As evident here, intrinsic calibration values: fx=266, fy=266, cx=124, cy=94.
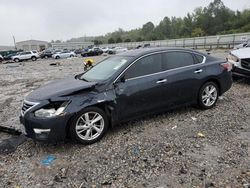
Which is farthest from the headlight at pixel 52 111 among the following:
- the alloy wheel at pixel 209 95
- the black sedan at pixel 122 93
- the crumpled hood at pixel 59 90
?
the alloy wheel at pixel 209 95

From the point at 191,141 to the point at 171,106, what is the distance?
1.15 meters

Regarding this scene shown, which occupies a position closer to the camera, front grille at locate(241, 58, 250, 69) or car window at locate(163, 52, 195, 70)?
car window at locate(163, 52, 195, 70)

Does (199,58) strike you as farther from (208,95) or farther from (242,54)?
(242,54)

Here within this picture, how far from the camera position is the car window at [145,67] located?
16.6 ft

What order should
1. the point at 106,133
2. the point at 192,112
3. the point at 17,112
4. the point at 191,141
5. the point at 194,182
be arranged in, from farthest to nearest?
1. the point at 17,112
2. the point at 192,112
3. the point at 106,133
4. the point at 191,141
5. the point at 194,182

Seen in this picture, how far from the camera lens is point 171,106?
5531 mm

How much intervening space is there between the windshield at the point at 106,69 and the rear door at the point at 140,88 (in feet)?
0.76

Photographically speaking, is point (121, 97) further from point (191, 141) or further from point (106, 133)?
point (191, 141)

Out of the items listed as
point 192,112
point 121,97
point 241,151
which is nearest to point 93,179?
point 121,97

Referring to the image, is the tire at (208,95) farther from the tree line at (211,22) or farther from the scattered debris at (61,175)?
the tree line at (211,22)

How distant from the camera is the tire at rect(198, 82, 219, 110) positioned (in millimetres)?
5936

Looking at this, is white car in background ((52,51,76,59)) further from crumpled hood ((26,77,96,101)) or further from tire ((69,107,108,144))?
tire ((69,107,108,144))

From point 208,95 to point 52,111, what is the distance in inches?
140

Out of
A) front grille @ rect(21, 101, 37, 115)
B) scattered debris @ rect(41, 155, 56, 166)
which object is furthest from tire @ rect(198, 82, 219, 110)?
front grille @ rect(21, 101, 37, 115)
